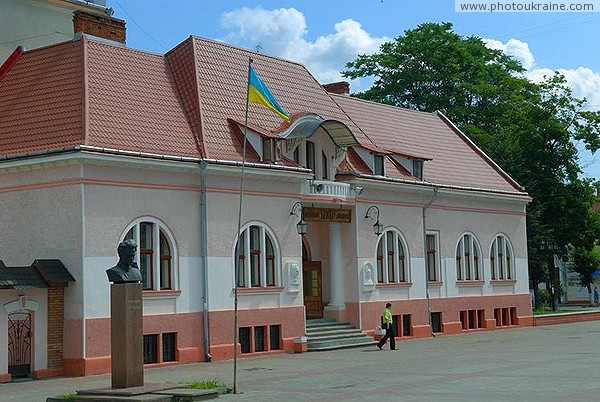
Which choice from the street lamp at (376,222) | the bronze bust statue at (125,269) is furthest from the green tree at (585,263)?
the bronze bust statue at (125,269)

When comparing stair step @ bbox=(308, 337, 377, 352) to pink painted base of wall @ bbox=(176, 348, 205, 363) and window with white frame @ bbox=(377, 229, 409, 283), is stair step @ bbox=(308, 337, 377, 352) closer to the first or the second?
window with white frame @ bbox=(377, 229, 409, 283)

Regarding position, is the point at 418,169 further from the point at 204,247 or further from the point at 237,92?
the point at 204,247

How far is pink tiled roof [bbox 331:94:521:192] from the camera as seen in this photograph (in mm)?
40375

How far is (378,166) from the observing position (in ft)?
119

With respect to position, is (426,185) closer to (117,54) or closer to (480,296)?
(480,296)

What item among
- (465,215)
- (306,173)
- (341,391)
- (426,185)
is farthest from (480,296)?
(341,391)

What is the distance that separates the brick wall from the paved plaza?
879 mm

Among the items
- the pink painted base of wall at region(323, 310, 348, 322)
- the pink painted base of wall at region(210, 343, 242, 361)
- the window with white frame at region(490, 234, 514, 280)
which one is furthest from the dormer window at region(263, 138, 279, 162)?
the window with white frame at region(490, 234, 514, 280)

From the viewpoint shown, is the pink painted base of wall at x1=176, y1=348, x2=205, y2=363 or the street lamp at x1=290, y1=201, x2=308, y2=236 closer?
the pink painted base of wall at x1=176, y1=348, x2=205, y2=363

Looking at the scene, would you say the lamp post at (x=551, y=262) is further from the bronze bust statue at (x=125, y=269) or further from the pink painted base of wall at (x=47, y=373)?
the bronze bust statue at (x=125, y=269)

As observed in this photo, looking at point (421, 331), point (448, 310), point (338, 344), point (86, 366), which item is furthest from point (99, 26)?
point (448, 310)

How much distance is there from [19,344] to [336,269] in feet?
42.5

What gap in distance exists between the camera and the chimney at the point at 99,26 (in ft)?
104

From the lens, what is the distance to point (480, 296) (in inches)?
1645
